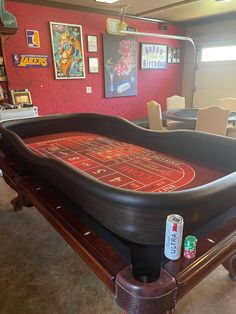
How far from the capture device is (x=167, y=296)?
0.72 metres

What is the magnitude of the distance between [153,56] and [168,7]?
4.22 ft

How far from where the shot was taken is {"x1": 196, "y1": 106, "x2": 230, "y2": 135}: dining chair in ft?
10.4

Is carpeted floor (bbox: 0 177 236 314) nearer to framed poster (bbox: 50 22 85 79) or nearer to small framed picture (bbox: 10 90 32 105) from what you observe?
small framed picture (bbox: 10 90 32 105)

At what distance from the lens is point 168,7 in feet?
14.3

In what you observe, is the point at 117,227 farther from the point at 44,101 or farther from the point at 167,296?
the point at 44,101

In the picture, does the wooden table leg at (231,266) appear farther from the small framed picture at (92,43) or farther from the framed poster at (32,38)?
the small framed picture at (92,43)

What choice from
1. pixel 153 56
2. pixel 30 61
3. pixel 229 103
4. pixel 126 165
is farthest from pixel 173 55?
pixel 126 165

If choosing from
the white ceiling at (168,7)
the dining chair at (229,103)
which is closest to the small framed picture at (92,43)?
the white ceiling at (168,7)

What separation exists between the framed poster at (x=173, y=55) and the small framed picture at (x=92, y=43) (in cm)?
217

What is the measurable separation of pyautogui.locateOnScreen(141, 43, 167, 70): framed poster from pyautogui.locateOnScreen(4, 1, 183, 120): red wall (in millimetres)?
110

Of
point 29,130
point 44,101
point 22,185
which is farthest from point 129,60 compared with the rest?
point 22,185

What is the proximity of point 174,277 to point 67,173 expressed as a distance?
0.55 meters

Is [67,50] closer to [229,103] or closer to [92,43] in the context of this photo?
[92,43]

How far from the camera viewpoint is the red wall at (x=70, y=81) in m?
3.79
